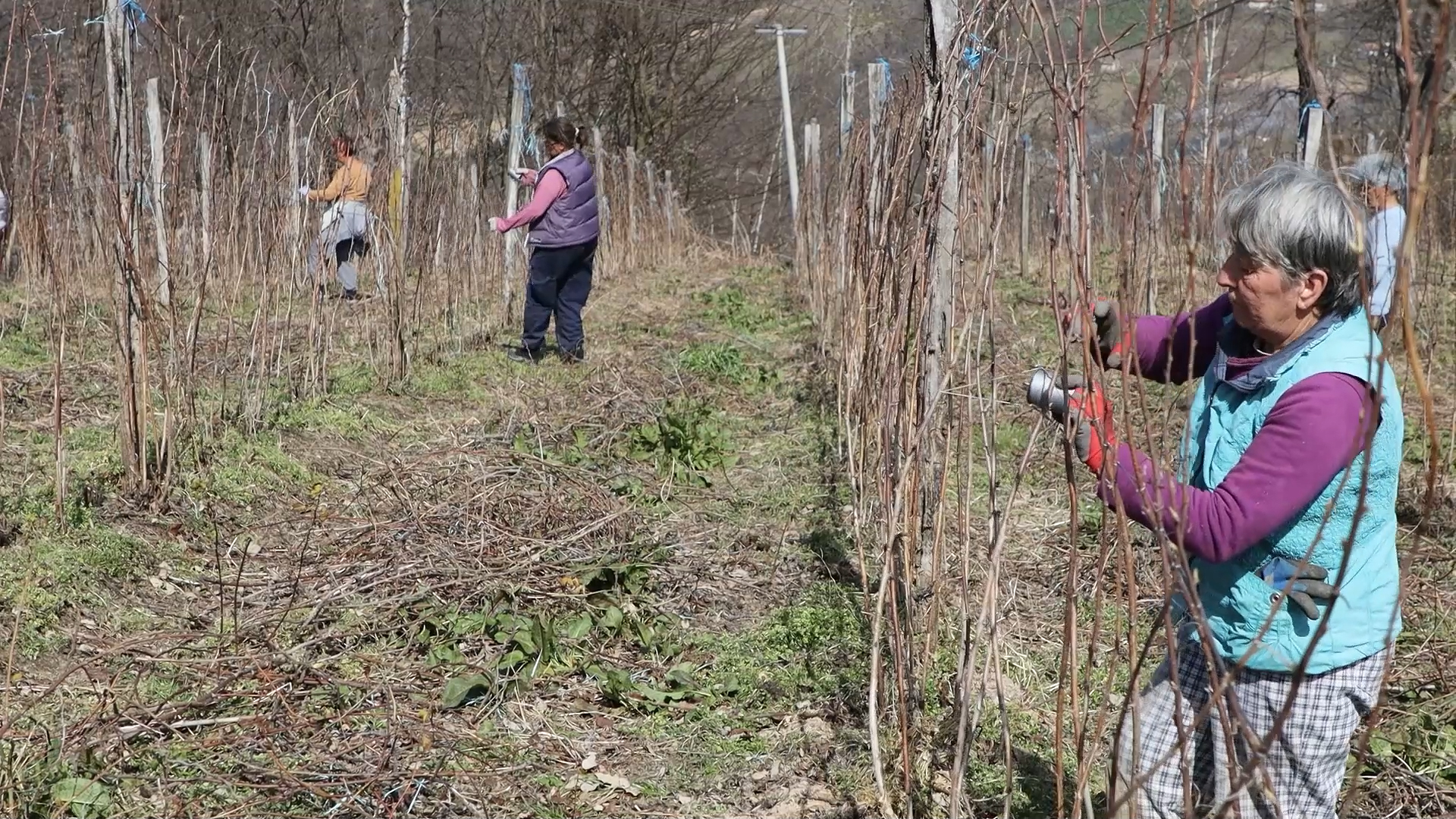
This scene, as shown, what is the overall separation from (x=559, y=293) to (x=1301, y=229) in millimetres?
5511

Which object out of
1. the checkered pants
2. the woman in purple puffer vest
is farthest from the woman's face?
the woman in purple puffer vest

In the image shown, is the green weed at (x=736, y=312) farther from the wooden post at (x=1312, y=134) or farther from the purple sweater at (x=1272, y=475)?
the purple sweater at (x=1272, y=475)

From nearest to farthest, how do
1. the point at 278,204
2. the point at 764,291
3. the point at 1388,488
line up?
the point at 1388,488 < the point at 278,204 < the point at 764,291

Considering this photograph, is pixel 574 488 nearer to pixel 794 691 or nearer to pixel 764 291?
pixel 794 691

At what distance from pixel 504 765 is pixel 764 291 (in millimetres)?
8706

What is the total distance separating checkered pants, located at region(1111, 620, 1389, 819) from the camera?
5.31ft

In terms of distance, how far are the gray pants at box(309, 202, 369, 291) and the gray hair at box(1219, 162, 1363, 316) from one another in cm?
417

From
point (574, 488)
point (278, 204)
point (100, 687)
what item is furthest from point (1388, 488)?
point (278, 204)

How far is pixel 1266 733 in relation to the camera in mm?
1545

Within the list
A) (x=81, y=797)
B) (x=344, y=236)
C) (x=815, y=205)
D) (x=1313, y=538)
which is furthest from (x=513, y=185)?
(x=1313, y=538)

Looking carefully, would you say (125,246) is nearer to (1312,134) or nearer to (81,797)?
(81,797)

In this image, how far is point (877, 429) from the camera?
Result: 3193mm

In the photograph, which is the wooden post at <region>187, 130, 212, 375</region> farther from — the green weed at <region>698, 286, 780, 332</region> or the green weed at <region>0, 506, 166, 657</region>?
the green weed at <region>698, 286, 780, 332</region>

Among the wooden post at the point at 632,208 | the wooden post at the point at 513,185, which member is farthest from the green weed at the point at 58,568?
the wooden post at the point at 632,208
